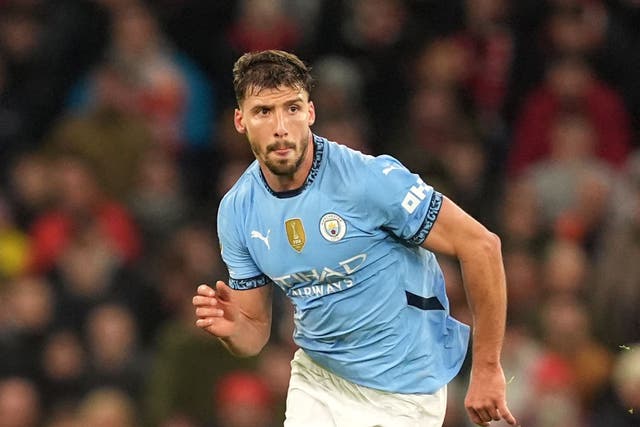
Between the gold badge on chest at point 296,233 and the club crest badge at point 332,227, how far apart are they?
0.08m

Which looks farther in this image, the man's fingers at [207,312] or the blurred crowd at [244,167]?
the blurred crowd at [244,167]

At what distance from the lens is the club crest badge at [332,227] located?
17.3 feet

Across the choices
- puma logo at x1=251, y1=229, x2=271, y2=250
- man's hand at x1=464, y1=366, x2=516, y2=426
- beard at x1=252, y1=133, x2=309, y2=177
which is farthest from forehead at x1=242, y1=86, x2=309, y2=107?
man's hand at x1=464, y1=366, x2=516, y2=426

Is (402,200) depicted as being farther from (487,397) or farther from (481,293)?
(487,397)

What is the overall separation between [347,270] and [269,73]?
2.55 feet

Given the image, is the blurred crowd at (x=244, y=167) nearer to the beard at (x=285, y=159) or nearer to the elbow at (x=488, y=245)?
the elbow at (x=488, y=245)

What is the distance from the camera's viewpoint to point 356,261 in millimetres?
5324

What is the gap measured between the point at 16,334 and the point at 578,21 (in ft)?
14.6

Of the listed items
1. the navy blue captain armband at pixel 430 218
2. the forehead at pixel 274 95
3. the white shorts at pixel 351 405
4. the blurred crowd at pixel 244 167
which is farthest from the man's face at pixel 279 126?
the blurred crowd at pixel 244 167

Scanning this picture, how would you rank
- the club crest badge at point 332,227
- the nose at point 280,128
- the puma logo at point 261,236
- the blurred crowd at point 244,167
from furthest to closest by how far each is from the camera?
the blurred crowd at point 244,167, the puma logo at point 261,236, the club crest badge at point 332,227, the nose at point 280,128

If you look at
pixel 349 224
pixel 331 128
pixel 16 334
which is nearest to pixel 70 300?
pixel 16 334

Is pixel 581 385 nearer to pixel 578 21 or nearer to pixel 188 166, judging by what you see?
pixel 578 21

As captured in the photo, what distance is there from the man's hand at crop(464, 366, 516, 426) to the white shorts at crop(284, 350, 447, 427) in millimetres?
287

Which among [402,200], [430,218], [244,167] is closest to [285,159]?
[402,200]
